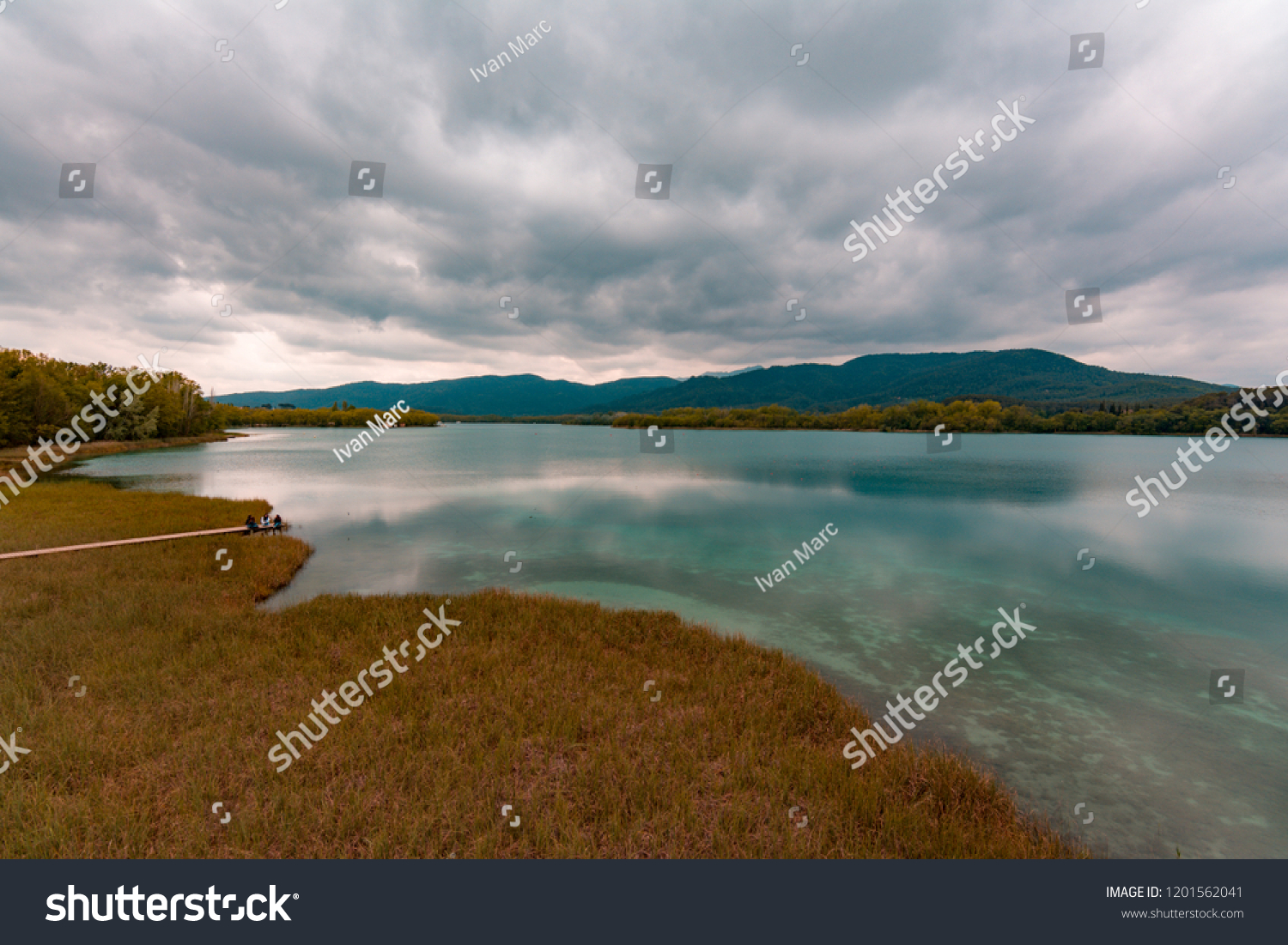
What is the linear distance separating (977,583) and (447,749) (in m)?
26.4

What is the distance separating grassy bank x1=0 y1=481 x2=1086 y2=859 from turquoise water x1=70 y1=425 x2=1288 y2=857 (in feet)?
5.53

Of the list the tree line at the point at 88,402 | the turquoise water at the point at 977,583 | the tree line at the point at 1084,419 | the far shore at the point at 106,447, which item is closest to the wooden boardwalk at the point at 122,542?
the turquoise water at the point at 977,583

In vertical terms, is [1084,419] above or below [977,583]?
above

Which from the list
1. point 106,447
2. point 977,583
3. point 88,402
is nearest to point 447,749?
point 977,583

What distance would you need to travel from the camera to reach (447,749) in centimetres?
885

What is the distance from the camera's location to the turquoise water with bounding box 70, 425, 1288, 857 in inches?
426

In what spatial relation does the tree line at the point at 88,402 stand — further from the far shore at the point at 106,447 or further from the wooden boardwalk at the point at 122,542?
the wooden boardwalk at the point at 122,542

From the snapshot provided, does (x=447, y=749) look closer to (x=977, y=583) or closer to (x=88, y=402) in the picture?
(x=977, y=583)

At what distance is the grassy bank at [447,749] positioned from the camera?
687 cm

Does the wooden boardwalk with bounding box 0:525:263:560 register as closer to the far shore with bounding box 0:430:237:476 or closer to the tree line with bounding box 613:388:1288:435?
the far shore with bounding box 0:430:237:476

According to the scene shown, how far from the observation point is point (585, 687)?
1198 cm

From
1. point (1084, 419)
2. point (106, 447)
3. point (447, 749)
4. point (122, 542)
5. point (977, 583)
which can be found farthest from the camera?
point (1084, 419)

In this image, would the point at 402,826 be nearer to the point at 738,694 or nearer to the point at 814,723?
the point at 738,694

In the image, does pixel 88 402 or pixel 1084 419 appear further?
pixel 1084 419
